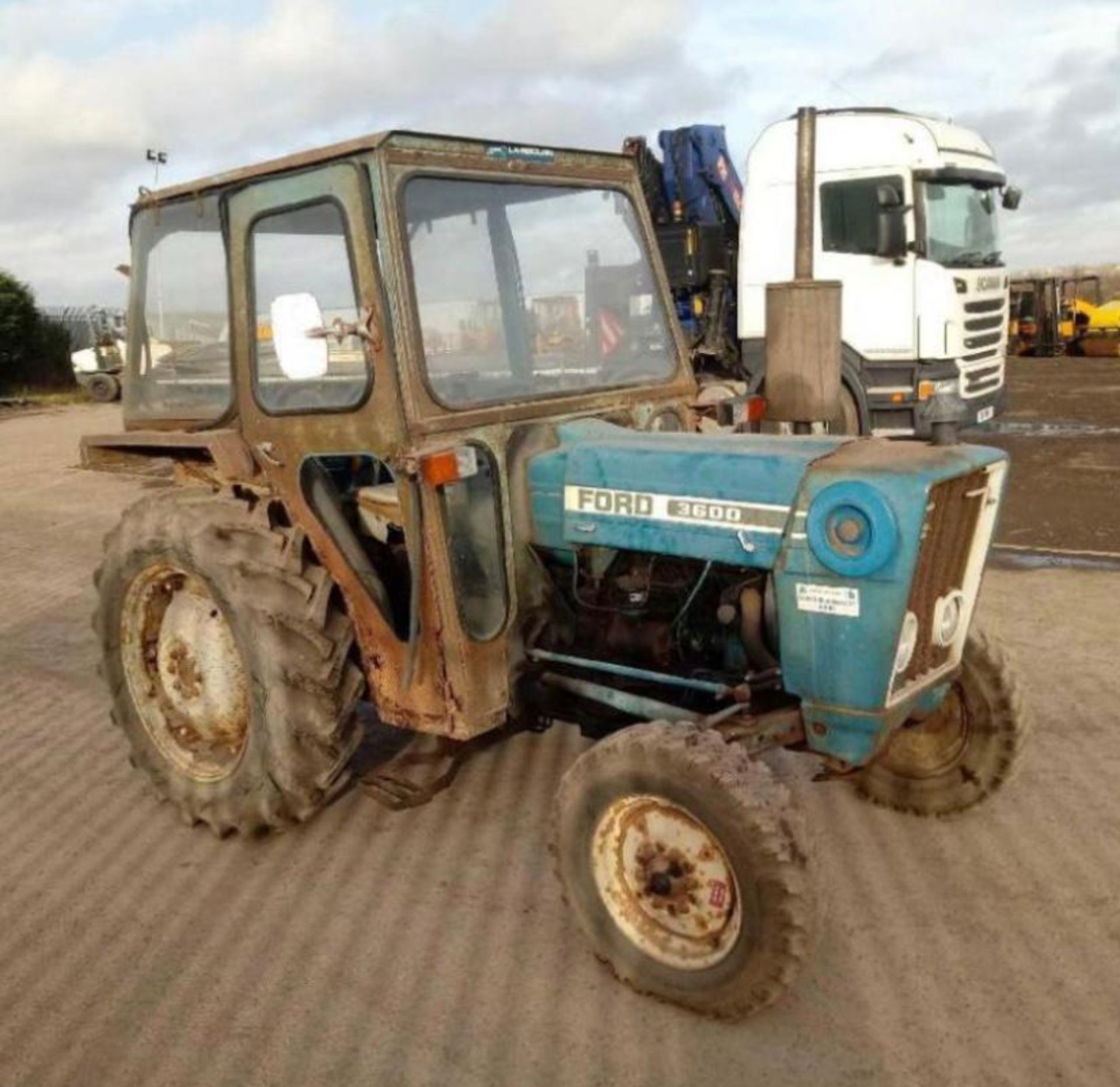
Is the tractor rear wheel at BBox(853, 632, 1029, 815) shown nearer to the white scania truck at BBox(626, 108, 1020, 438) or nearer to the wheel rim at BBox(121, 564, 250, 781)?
the wheel rim at BBox(121, 564, 250, 781)

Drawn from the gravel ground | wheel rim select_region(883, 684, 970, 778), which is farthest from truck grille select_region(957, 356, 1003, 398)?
wheel rim select_region(883, 684, 970, 778)

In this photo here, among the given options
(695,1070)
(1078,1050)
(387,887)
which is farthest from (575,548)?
(1078,1050)

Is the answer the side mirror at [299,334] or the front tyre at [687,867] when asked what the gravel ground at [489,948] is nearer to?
the front tyre at [687,867]

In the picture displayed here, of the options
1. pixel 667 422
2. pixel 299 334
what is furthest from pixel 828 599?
pixel 299 334

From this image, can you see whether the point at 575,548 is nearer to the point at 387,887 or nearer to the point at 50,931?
the point at 387,887

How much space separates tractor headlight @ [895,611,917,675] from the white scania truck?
19.5 ft

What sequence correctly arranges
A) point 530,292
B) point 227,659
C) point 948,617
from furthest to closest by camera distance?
1. point 227,659
2. point 530,292
3. point 948,617

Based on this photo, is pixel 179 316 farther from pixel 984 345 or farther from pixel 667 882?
pixel 984 345

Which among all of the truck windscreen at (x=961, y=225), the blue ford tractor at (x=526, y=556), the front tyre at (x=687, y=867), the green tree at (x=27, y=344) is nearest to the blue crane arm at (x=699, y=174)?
the truck windscreen at (x=961, y=225)

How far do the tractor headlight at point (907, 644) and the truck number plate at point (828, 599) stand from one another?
0.45ft

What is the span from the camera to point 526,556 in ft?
11.1

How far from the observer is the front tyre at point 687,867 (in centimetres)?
258

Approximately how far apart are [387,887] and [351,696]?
0.58m

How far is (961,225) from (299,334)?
25.3 feet
